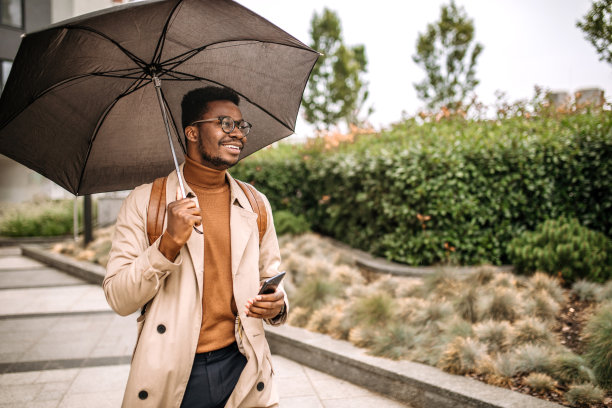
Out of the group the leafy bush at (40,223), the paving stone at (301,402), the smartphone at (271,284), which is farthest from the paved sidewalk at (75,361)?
the leafy bush at (40,223)

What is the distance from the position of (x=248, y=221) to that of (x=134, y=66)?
896 millimetres

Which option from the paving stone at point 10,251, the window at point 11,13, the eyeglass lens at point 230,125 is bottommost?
the paving stone at point 10,251

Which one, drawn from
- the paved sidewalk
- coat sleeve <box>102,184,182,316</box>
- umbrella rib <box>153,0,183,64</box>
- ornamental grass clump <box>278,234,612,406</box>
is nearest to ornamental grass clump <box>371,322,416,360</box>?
ornamental grass clump <box>278,234,612,406</box>

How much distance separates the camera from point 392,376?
376 cm

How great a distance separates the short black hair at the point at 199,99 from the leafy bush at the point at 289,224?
5958mm

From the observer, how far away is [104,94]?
227 cm

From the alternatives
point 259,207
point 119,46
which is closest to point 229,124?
point 259,207

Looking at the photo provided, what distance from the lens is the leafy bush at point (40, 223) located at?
570 inches

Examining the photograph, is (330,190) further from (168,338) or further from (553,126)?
(168,338)

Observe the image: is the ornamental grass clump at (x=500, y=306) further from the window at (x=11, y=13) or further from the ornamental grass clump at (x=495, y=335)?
the window at (x=11, y=13)

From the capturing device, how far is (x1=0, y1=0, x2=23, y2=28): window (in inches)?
797

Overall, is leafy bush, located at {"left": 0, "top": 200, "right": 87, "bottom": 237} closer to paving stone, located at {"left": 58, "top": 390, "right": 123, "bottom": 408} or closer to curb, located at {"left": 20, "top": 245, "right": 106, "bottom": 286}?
curb, located at {"left": 20, "top": 245, "right": 106, "bottom": 286}

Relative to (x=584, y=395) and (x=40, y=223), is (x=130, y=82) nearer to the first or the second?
(x=584, y=395)

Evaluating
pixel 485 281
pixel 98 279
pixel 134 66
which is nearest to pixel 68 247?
pixel 98 279
